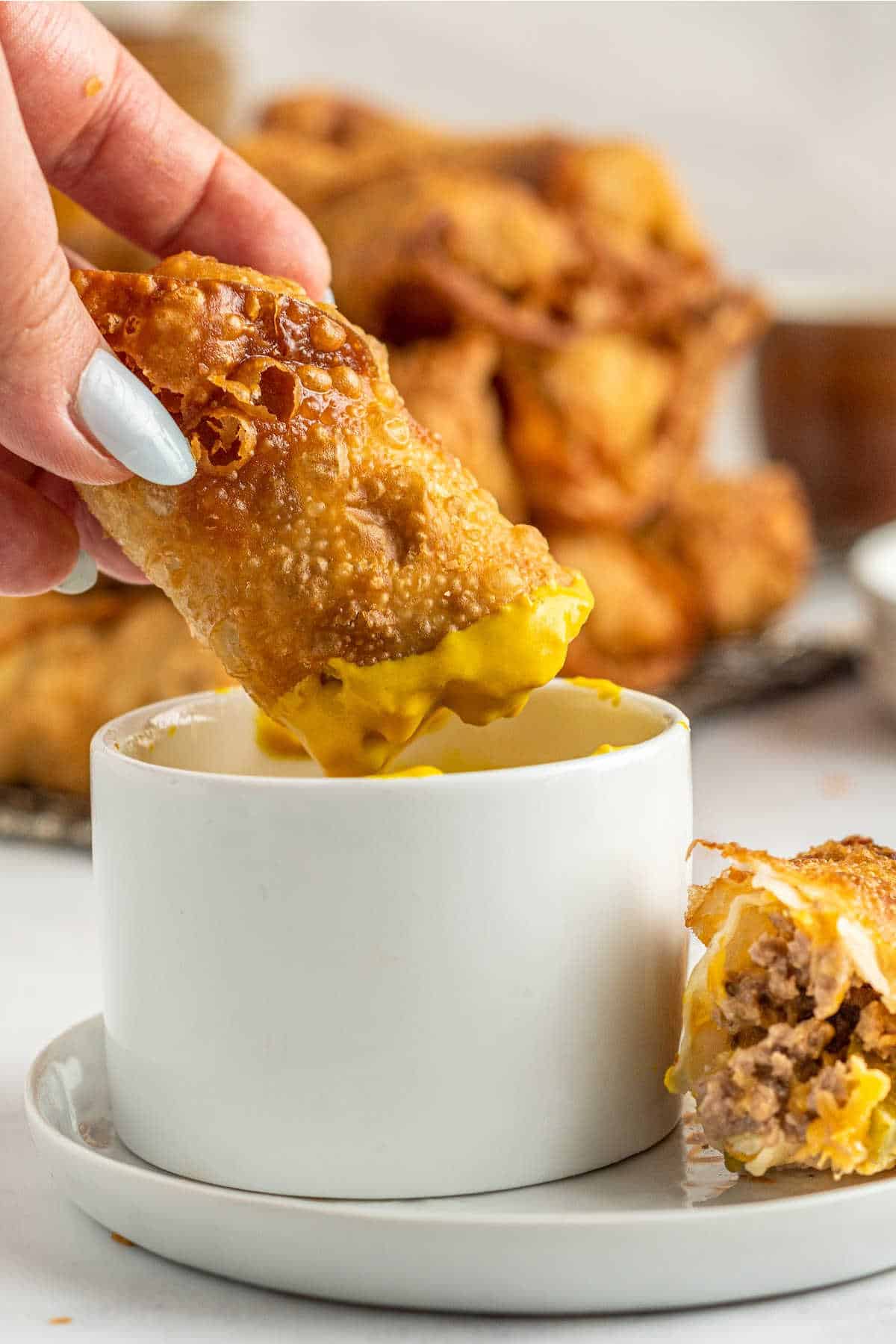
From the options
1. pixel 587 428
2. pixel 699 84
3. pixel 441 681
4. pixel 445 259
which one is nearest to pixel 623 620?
pixel 587 428

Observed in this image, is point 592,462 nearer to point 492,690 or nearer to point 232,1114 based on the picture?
point 492,690

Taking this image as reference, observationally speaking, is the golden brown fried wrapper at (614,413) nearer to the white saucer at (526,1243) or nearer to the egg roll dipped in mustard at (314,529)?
the egg roll dipped in mustard at (314,529)

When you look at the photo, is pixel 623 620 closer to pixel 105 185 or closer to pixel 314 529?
pixel 105 185

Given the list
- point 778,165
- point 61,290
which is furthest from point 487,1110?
point 778,165

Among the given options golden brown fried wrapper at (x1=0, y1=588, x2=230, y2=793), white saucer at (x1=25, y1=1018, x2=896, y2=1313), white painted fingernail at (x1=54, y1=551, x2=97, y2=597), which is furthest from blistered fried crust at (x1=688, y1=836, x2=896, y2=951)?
golden brown fried wrapper at (x1=0, y1=588, x2=230, y2=793)

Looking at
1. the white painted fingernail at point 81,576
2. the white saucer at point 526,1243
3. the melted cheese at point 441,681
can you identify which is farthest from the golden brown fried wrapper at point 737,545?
the white saucer at point 526,1243

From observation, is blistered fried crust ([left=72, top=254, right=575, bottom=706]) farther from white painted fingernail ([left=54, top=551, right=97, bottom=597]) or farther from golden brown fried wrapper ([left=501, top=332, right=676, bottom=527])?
golden brown fried wrapper ([left=501, top=332, right=676, bottom=527])
